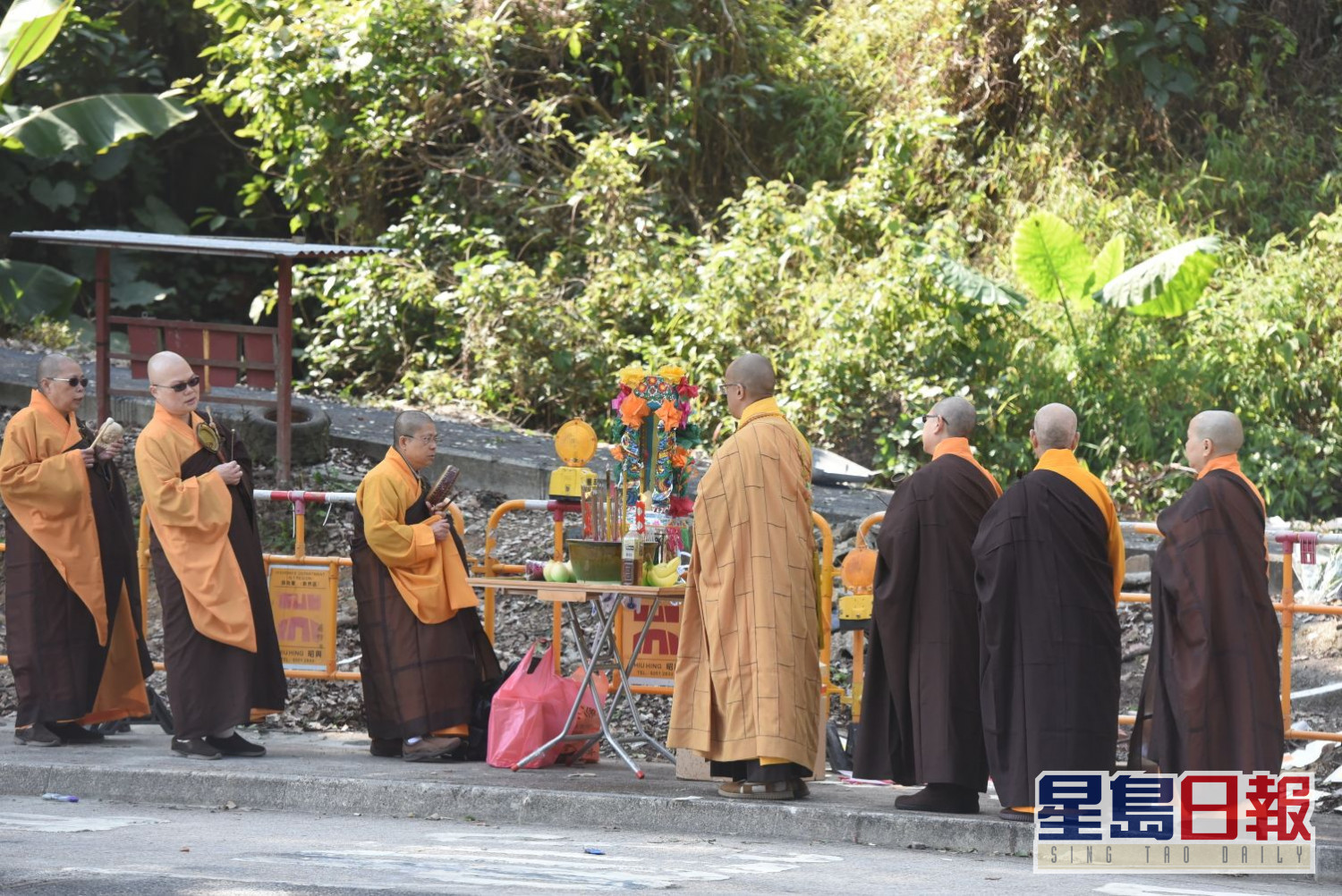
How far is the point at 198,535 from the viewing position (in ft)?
25.6

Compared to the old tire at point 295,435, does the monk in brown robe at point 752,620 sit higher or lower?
lower

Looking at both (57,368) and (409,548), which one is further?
(57,368)

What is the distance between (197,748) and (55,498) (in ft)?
4.45

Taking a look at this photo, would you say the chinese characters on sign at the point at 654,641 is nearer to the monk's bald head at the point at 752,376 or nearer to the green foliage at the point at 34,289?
the monk's bald head at the point at 752,376

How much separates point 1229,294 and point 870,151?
3.79 m

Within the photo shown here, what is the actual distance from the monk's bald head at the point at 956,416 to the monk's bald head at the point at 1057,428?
368mm

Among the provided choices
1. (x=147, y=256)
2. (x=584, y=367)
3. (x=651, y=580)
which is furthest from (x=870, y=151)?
(x=651, y=580)

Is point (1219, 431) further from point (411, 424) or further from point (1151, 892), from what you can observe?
point (411, 424)

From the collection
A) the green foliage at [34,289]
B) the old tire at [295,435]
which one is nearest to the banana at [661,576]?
the old tire at [295,435]

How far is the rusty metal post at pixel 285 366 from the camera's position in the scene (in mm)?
10367

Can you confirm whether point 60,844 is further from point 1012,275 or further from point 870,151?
point 870,151

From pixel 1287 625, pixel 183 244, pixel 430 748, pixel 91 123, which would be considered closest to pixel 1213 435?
pixel 1287 625

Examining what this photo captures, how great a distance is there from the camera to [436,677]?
307 inches

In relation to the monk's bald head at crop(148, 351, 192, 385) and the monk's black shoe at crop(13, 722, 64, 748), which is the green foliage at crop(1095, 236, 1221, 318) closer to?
the monk's bald head at crop(148, 351, 192, 385)
